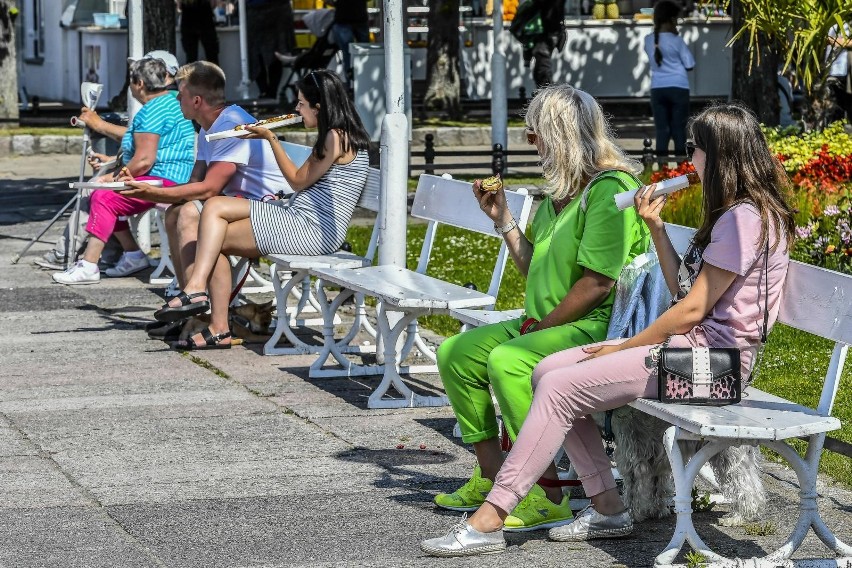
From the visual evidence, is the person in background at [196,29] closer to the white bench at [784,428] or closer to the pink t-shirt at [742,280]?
the pink t-shirt at [742,280]

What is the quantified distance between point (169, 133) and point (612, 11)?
16.6m

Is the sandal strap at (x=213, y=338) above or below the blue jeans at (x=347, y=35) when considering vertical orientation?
below

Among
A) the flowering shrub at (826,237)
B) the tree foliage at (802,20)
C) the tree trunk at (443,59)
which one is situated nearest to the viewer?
the flowering shrub at (826,237)

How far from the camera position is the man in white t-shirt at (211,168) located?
9.05 meters

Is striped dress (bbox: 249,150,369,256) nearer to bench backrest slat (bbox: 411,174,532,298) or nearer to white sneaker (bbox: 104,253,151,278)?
bench backrest slat (bbox: 411,174,532,298)

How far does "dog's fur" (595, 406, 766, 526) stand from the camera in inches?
213

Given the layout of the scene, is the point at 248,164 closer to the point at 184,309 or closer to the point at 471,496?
the point at 184,309

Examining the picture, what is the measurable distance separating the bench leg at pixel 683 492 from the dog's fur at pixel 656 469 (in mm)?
486

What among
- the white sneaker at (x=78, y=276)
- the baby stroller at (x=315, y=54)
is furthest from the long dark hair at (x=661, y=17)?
the baby stroller at (x=315, y=54)

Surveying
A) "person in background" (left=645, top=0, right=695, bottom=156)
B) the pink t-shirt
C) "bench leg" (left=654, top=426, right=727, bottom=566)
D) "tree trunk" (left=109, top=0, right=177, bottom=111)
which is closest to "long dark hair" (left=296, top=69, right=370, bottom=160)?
the pink t-shirt

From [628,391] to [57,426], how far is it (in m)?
2.97

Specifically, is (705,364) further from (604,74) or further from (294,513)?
(604,74)

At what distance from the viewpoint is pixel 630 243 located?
→ 18.3 ft

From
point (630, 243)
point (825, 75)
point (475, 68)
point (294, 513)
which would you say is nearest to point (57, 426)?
point (294, 513)
